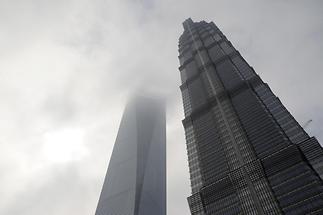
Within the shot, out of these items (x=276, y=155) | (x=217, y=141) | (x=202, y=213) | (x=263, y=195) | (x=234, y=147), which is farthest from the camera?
(x=217, y=141)

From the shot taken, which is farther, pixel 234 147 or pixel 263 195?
pixel 234 147

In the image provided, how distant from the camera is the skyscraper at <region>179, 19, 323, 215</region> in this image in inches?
5055

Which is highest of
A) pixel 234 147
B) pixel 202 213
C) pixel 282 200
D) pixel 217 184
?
pixel 234 147

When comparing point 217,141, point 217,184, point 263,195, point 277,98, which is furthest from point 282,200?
point 277,98

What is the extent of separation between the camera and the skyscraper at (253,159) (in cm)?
12840

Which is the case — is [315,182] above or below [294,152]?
below

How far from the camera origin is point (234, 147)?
543ft

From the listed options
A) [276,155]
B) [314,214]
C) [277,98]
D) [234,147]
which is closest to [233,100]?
[277,98]

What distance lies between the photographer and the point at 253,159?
15138 centimetres

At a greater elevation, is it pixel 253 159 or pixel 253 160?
pixel 253 159

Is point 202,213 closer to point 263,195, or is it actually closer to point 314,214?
point 263,195

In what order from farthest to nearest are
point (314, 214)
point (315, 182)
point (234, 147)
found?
point (234, 147) < point (315, 182) < point (314, 214)

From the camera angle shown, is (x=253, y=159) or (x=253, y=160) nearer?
(x=253, y=160)

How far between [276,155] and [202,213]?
4413 centimetres
